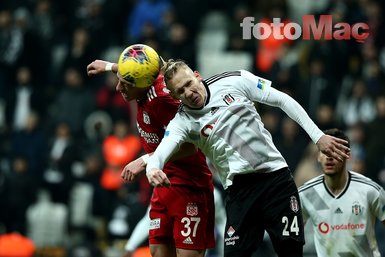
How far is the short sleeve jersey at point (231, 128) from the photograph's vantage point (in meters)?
8.35

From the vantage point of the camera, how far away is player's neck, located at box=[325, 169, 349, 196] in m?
9.31

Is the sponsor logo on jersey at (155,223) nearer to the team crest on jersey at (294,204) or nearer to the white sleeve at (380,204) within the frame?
the team crest on jersey at (294,204)

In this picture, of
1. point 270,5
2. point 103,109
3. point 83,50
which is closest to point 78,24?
point 83,50

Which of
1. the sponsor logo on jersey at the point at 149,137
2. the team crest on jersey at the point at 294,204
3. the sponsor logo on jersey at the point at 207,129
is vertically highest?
the sponsor logo on jersey at the point at 207,129

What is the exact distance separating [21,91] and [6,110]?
446mm

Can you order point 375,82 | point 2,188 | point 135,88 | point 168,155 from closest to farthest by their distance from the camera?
point 168,155 < point 135,88 < point 375,82 < point 2,188

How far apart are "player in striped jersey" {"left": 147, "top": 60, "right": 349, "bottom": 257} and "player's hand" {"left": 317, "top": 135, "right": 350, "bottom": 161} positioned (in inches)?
8.0

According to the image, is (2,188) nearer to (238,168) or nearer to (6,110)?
(6,110)

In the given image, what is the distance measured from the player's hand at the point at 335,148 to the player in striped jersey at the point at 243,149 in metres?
0.20

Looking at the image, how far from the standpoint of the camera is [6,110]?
18.7 metres

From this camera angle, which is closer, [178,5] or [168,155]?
[168,155]

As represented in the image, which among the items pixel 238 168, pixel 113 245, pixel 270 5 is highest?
pixel 270 5

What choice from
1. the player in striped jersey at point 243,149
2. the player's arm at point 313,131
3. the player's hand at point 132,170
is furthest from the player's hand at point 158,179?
the player's arm at point 313,131

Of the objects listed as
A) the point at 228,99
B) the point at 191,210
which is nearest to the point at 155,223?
the point at 191,210
